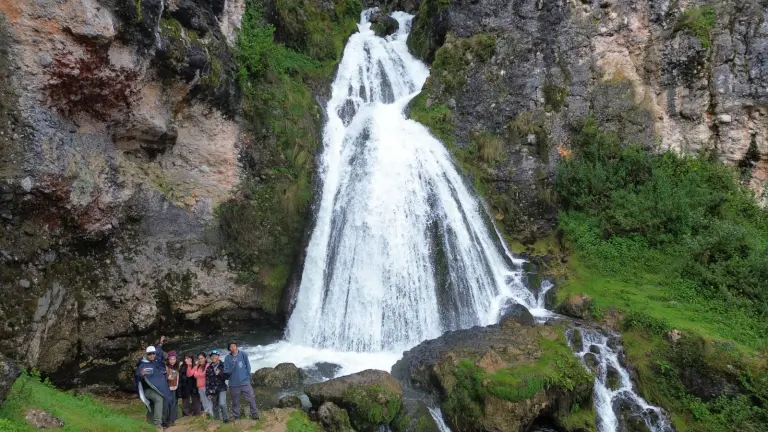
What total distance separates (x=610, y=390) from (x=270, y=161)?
11.5 meters

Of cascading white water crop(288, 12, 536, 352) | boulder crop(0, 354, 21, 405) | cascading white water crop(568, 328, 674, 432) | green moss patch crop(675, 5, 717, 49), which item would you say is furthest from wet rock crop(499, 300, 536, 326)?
green moss patch crop(675, 5, 717, 49)

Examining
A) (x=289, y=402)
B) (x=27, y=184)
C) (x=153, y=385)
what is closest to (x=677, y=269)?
(x=289, y=402)

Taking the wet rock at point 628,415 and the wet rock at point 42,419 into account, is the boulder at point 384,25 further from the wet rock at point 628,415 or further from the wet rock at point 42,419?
the wet rock at point 42,419

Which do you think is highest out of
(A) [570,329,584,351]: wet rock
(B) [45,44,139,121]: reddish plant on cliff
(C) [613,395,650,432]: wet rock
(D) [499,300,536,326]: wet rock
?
(B) [45,44,139,121]: reddish plant on cliff

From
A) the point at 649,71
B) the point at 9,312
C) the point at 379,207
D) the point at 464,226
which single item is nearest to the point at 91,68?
the point at 9,312

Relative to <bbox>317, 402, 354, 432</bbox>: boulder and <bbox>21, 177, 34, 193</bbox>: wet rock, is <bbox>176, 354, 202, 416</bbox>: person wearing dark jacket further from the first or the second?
<bbox>21, 177, 34, 193</bbox>: wet rock

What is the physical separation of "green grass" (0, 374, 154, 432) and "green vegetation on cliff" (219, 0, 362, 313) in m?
6.19

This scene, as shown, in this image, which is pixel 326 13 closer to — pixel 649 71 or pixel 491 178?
pixel 491 178

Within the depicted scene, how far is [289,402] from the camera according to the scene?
9203mm

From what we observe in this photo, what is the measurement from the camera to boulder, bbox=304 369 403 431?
8.73m

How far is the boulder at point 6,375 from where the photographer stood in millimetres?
5785

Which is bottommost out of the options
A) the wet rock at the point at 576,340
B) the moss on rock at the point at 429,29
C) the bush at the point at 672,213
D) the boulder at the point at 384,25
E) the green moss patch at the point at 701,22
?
the wet rock at the point at 576,340

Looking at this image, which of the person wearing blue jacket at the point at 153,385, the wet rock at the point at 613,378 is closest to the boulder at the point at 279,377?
the person wearing blue jacket at the point at 153,385

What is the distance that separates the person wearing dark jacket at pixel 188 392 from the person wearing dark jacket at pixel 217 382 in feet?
1.28
